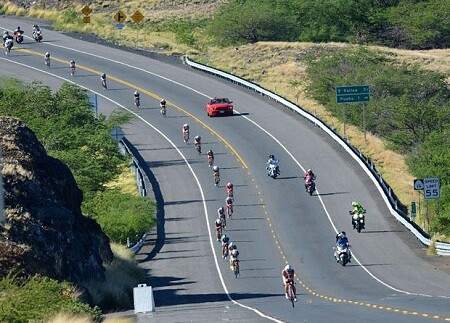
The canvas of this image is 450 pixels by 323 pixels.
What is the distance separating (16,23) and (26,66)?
2182 centimetres

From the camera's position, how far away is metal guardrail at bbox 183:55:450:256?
177 feet

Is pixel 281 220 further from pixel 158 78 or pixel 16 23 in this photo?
pixel 16 23

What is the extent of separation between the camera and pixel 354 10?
402ft

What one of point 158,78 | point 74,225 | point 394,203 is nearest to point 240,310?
point 74,225

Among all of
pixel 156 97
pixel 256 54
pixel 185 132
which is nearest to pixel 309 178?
pixel 185 132

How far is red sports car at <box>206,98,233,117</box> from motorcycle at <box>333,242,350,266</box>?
3521 cm

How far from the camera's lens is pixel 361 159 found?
69.1 metres

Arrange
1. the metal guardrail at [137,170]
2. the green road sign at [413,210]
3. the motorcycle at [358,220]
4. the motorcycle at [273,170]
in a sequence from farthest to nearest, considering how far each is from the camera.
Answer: the motorcycle at [273,170] → the green road sign at [413,210] → the metal guardrail at [137,170] → the motorcycle at [358,220]

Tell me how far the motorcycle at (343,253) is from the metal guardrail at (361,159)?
3.73 metres

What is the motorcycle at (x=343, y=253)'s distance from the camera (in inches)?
1912

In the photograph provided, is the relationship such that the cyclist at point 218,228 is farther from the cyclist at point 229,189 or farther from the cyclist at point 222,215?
the cyclist at point 229,189

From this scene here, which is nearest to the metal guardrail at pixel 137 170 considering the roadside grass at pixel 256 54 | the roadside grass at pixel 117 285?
the roadside grass at pixel 117 285

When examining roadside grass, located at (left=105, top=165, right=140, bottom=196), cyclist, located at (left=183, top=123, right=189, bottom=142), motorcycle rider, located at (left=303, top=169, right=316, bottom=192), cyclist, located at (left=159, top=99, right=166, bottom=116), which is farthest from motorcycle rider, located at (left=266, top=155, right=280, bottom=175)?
cyclist, located at (left=159, top=99, right=166, bottom=116)

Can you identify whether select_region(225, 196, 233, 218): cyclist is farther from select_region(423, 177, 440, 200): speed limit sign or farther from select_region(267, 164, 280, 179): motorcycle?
select_region(423, 177, 440, 200): speed limit sign
